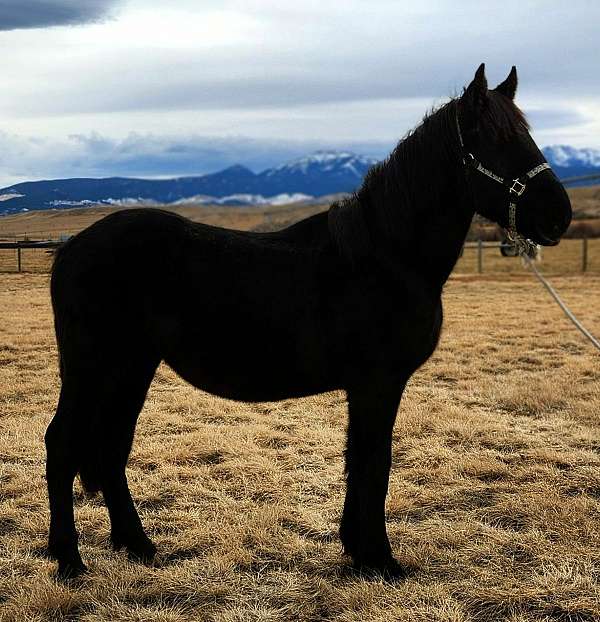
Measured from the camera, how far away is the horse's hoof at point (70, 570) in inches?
134

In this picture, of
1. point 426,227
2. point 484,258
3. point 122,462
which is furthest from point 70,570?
point 484,258

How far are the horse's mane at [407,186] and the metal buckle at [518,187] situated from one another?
0.94 feet

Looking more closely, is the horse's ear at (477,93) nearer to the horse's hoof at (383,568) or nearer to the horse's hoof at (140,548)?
the horse's hoof at (383,568)

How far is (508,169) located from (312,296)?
3.84 ft

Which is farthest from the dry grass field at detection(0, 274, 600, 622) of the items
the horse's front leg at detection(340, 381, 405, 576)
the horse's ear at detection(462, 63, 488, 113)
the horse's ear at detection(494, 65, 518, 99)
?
the horse's ear at detection(494, 65, 518, 99)

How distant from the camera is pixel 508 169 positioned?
3072 millimetres

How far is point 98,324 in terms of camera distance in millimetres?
3416

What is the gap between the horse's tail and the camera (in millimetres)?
3436

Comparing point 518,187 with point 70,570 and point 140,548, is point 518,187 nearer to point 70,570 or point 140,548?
point 140,548

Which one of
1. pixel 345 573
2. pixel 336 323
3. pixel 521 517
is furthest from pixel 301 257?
pixel 521 517

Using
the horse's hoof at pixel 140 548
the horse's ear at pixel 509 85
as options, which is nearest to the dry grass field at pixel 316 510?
the horse's hoof at pixel 140 548

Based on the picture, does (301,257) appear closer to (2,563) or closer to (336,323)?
(336,323)

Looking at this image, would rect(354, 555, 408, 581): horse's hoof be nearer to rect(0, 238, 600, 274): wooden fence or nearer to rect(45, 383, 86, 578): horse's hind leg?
Answer: rect(45, 383, 86, 578): horse's hind leg

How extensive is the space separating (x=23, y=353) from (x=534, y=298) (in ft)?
39.2
